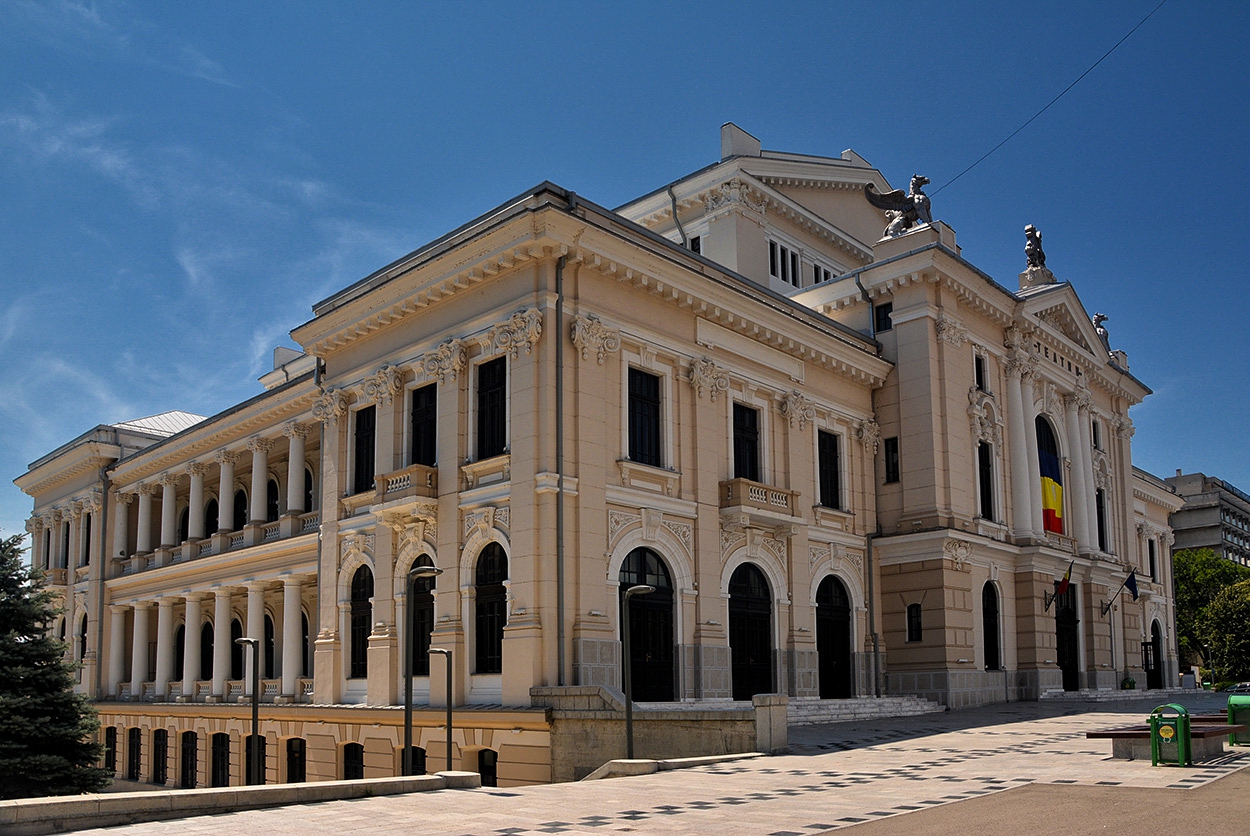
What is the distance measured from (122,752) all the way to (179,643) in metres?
5.07

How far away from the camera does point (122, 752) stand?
4191 cm

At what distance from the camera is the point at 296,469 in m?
36.8

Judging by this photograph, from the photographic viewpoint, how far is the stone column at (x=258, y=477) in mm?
38344

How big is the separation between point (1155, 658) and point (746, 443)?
35440 millimetres

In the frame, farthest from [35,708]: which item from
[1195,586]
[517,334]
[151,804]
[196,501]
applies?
[1195,586]

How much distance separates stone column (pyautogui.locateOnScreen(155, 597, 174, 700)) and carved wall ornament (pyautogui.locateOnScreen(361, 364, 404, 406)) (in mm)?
17243

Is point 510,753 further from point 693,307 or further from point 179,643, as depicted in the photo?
point 179,643

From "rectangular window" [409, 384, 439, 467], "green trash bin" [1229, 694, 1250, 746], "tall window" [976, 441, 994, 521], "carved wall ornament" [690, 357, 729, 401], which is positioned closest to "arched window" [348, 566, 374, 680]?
"rectangular window" [409, 384, 439, 467]

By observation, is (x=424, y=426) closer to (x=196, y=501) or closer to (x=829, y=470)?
(x=829, y=470)

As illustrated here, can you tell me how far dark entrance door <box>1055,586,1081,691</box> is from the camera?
3938 cm

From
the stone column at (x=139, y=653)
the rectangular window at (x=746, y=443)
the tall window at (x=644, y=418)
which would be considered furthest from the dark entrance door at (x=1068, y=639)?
the stone column at (x=139, y=653)

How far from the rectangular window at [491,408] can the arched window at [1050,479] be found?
72.3 ft

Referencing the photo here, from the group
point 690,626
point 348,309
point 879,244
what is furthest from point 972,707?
point 348,309

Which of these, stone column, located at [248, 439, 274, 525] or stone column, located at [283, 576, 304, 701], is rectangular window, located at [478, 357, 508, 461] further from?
stone column, located at [248, 439, 274, 525]
